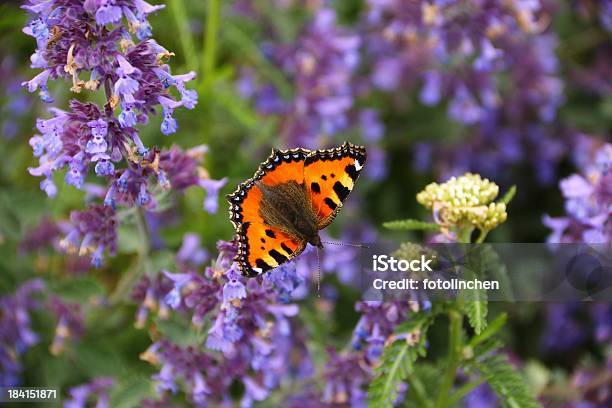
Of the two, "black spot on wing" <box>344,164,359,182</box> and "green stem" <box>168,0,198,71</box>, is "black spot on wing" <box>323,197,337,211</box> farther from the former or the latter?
"green stem" <box>168,0,198,71</box>

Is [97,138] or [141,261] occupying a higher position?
[97,138]

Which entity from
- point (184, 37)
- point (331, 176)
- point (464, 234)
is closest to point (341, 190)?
point (331, 176)

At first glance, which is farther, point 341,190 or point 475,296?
point 341,190

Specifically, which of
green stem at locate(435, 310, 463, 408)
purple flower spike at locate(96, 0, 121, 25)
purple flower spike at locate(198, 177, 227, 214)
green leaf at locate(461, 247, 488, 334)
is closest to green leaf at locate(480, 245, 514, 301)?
green leaf at locate(461, 247, 488, 334)

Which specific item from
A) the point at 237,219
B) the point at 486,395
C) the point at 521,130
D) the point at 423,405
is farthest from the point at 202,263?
the point at 521,130

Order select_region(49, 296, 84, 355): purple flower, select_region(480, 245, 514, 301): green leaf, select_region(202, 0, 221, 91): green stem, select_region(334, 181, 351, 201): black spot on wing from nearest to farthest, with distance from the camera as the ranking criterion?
select_region(480, 245, 514, 301): green leaf < select_region(334, 181, 351, 201): black spot on wing < select_region(49, 296, 84, 355): purple flower < select_region(202, 0, 221, 91): green stem

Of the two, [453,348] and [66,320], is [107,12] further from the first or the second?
[66,320]
